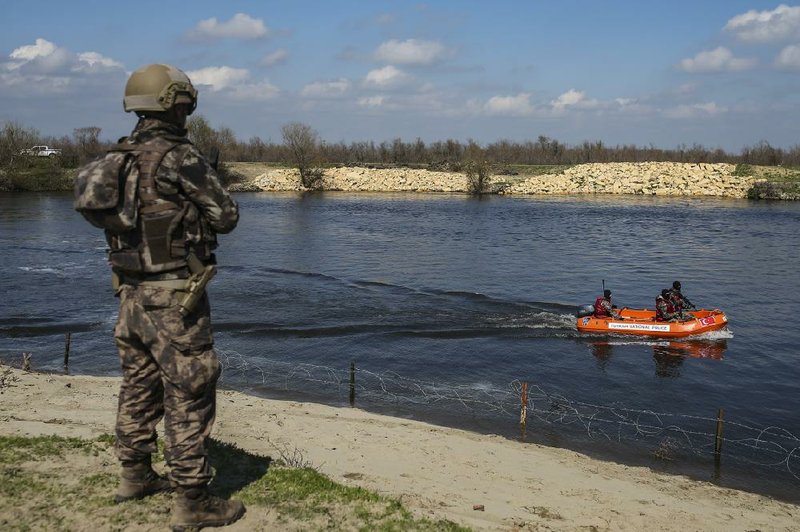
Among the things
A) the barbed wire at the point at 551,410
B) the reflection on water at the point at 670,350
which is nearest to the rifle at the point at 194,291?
the barbed wire at the point at 551,410

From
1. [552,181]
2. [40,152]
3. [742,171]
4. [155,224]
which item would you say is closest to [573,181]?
[552,181]

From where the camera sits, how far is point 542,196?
8975cm

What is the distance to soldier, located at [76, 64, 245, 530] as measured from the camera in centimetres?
582

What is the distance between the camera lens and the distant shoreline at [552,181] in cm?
8756

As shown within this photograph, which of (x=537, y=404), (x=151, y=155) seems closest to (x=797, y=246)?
(x=537, y=404)

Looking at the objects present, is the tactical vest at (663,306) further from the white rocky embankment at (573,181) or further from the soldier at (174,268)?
the white rocky embankment at (573,181)

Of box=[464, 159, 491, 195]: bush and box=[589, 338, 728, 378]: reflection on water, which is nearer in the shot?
box=[589, 338, 728, 378]: reflection on water

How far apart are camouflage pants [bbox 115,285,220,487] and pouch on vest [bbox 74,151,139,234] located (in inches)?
23.8

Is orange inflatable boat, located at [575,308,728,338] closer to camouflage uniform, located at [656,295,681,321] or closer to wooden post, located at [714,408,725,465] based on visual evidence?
camouflage uniform, located at [656,295,681,321]

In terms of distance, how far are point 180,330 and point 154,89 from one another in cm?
202

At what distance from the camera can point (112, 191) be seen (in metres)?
5.75

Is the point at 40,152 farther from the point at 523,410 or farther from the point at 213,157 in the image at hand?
the point at 213,157

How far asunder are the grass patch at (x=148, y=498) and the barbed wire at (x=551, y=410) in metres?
9.39

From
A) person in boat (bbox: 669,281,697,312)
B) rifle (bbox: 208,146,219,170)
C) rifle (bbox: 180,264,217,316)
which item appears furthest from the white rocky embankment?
rifle (bbox: 180,264,217,316)
